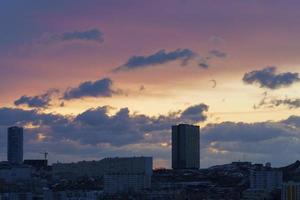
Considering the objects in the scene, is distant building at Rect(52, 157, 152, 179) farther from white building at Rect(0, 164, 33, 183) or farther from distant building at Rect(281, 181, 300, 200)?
distant building at Rect(281, 181, 300, 200)

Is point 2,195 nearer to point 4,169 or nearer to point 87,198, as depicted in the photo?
point 87,198

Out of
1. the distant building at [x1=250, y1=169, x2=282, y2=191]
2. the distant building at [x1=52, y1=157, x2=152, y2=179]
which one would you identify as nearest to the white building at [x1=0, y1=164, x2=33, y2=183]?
the distant building at [x1=52, y1=157, x2=152, y2=179]

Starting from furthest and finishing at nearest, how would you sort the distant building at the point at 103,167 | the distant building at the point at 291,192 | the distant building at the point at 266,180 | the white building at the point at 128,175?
1. the distant building at the point at 103,167
2. the white building at the point at 128,175
3. the distant building at the point at 266,180
4. the distant building at the point at 291,192

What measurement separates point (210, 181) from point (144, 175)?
34.6 feet

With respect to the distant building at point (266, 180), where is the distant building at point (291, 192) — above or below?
below

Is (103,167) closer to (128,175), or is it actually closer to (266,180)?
(128,175)

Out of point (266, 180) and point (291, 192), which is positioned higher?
point (266, 180)

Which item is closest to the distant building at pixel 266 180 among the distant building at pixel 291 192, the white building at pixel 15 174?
the distant building at pixel 291 192

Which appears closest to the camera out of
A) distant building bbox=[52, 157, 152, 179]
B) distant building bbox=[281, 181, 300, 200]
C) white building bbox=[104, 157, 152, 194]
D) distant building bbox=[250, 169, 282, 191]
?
distant building bbox=[281, 181, 300, 200]

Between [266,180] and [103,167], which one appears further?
[103,167]

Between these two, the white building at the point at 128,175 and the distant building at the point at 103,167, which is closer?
the white building at the point at 128,175

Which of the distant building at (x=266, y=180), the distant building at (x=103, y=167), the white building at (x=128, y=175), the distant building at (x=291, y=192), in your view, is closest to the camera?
the distant building at (x=291, y=192)

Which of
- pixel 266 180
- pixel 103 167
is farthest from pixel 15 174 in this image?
pixel 266 180

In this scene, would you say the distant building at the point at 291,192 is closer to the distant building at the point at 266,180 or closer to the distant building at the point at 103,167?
the distant building at the point at 266,180
